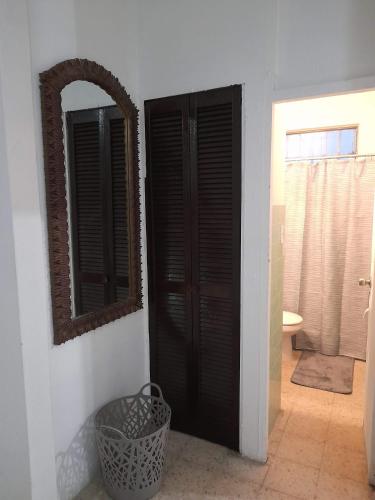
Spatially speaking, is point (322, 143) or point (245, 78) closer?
point (245, 78)

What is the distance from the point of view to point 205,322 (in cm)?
189

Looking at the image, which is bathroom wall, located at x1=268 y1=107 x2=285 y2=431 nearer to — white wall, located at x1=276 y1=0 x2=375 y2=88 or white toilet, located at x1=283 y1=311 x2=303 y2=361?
white wall, located at x1=276 y1=0 x2=375 y2=88

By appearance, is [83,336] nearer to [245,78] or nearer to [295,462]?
[295,462]

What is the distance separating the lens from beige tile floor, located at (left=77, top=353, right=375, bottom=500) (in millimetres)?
1625

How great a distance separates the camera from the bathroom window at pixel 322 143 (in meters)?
2.99

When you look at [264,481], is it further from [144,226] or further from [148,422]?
[144,226]

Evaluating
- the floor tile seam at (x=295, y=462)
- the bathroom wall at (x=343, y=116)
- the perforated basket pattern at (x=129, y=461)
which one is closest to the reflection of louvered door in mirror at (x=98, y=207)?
the perforated basket pattern at (x=129, y=461)

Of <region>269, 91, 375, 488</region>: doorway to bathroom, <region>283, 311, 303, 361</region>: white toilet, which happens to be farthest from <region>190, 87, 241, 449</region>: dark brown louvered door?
<region>283, 311, 303, 361</region>: white toilet

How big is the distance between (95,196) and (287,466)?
5.68 feet

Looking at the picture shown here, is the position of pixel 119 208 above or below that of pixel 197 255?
above

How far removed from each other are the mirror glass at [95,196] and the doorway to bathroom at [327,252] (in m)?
1.24

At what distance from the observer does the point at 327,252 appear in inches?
119

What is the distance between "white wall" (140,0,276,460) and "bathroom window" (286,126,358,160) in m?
1.64

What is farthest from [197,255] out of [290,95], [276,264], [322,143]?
[322,143]
